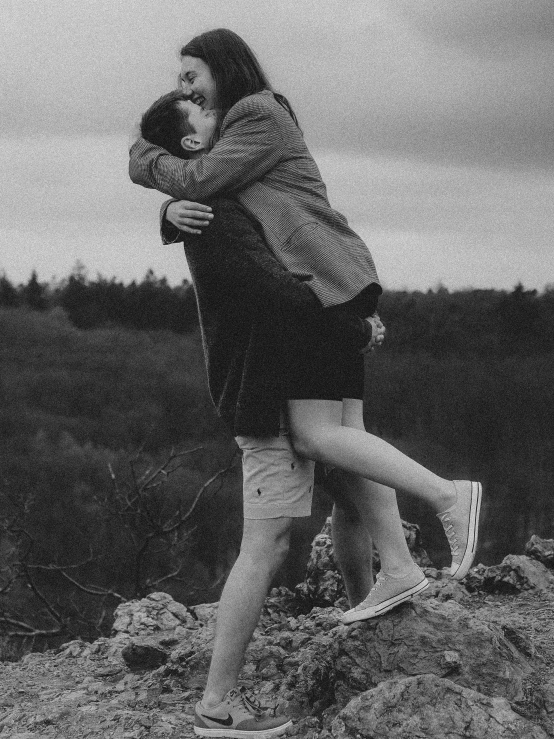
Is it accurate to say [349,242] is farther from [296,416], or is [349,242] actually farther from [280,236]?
[296,416]

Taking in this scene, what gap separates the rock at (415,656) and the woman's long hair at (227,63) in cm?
162

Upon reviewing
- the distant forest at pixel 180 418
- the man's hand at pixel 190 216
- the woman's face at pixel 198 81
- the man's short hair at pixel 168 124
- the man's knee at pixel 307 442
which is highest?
the woman's face at pixel 198 81

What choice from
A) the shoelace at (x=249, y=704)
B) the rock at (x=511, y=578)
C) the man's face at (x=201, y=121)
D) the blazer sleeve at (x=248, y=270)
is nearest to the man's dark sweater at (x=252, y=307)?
the blazer sleeve at (x=248, y=270)

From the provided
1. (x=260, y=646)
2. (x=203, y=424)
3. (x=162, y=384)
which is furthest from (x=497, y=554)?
(x=260, y=646)

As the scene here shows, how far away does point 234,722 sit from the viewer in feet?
9.49

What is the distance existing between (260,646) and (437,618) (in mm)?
919

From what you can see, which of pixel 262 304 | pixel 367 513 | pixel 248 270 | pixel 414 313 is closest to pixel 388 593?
pixel 367 513

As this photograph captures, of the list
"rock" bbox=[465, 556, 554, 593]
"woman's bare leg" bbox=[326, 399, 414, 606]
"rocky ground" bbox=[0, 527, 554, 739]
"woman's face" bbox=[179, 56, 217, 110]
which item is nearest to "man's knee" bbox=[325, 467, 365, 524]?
"woman's bare leg" bbox=[326, 399, 414, 606]

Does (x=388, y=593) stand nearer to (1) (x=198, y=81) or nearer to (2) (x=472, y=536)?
(2) (x=472, y=536)

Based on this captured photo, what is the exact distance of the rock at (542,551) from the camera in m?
5.49

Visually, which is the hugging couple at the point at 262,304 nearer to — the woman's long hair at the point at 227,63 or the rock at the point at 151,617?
the woman's long hair at the point at 227,63

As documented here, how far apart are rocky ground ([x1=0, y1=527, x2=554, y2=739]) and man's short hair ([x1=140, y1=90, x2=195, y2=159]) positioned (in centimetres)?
160

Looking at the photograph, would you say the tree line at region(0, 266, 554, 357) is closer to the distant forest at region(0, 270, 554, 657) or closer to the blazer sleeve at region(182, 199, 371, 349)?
the distant forest at region(0, 270, 554, 657)

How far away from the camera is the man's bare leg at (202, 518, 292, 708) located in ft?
9.36
